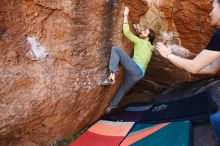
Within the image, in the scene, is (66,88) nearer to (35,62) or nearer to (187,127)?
(35,62)

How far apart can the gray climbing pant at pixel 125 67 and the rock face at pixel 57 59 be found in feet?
0.28

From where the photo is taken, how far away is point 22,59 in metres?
3.97

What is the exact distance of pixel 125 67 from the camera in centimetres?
482

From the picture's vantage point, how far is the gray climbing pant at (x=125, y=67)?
4.58 m

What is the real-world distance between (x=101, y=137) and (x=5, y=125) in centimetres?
113

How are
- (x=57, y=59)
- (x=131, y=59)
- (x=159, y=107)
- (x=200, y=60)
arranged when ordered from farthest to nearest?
(x=159, y=107)
(x=131, y=59)
(x=57, y=59)
(x=200, y=60)

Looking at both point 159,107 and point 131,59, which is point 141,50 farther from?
point 159,107

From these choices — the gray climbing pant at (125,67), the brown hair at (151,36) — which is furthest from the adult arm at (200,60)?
the brown hair at (151,36)

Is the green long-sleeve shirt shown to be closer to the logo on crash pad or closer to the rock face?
the rock face

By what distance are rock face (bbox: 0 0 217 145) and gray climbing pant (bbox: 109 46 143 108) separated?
0.28 feet

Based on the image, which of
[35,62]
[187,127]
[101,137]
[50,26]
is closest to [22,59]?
[35,62]

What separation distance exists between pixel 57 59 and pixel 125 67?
986mm

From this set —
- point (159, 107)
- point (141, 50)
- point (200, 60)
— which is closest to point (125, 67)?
point (141, 50)

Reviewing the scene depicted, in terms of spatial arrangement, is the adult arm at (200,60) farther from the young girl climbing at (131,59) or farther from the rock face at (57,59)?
the rock face at (57,59)
